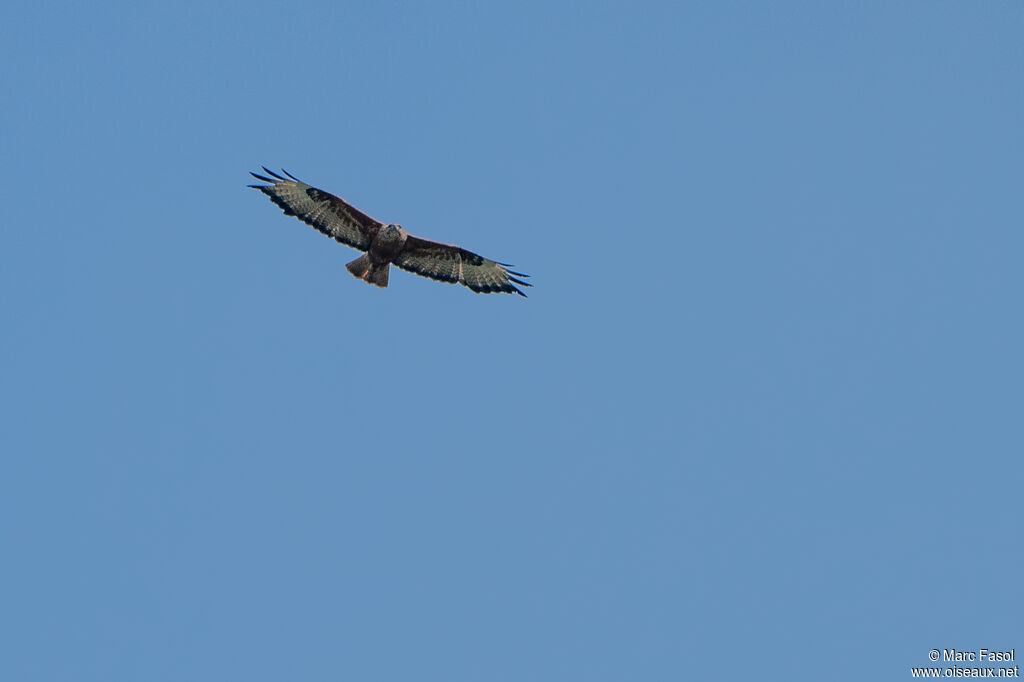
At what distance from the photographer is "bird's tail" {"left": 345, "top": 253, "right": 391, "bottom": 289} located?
1652 centimetres

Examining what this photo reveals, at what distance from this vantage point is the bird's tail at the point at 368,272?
16.5 m

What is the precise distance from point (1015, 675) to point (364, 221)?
12.3 meters

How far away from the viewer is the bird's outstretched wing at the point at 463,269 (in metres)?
16.9

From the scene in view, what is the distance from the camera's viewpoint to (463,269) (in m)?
17.1

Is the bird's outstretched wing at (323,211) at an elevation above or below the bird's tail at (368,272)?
above

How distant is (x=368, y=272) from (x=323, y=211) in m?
1.32

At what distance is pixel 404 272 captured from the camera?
55.8 ft

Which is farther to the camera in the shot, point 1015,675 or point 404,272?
point 404,272

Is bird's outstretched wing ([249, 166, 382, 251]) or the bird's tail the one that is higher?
bird's outstretched wing ([249, 166, 382, 251])

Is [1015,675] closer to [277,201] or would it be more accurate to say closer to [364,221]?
[364,221]

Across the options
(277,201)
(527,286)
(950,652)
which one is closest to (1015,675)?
(950,652)

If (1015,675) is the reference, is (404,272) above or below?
above

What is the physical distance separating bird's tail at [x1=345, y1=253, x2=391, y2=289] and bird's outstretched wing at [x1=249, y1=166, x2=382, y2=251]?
0.32 m

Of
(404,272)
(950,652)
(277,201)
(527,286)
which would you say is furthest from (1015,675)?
(277,201)
